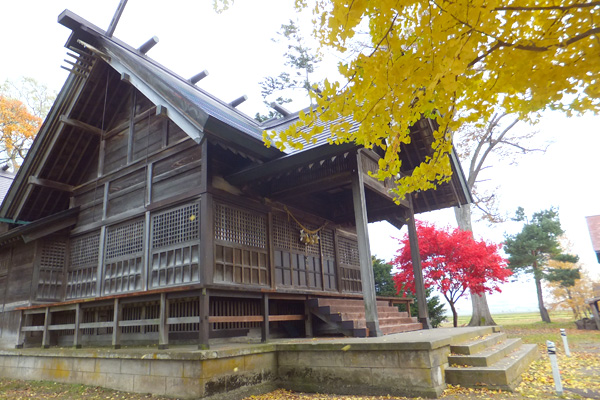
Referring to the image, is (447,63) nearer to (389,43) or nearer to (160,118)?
(389,43)

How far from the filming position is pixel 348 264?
1173 cm

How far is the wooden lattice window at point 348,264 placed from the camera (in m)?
11.4

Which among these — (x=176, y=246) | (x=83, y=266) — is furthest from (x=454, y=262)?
(x=83, y=266)

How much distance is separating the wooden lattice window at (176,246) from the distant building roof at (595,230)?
23.1m

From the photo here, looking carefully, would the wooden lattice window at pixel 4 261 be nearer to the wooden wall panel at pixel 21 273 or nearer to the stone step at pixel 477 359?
the wooden wall panel at pixel 21 273

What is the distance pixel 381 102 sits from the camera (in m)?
3.67

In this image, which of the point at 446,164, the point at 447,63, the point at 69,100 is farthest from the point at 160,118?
the point at 447,63

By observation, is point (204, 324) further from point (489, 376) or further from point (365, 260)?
point (489, 376)

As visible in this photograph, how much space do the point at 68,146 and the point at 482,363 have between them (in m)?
11.1

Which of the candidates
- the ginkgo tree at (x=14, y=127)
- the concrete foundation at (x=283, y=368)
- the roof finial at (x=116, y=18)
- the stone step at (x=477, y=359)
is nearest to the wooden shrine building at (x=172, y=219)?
the roof finial at (x=116, y=18)

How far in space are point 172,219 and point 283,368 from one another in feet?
12.5

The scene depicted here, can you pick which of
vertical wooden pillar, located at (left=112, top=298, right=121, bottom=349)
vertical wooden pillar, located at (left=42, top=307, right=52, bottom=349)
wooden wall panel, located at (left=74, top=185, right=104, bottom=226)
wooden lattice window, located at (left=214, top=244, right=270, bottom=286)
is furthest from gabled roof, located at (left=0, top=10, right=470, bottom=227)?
vertical wooden pillar, located at (left=42, top=307, right=52, bottom=349)

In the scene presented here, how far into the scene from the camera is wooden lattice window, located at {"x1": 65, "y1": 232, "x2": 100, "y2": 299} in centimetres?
988

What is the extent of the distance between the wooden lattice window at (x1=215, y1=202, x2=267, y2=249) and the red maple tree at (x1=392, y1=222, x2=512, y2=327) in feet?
19.3
